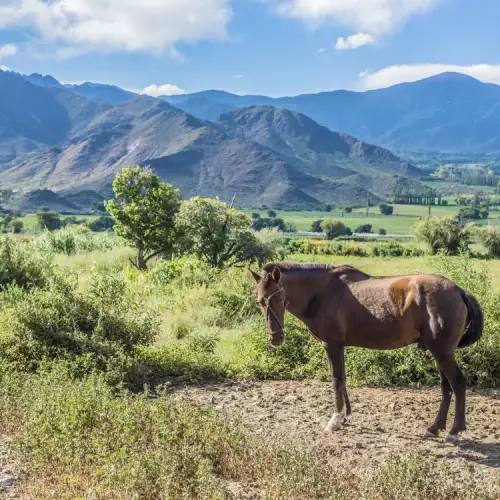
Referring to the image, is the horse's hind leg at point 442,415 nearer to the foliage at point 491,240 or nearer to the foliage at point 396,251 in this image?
the foliage at point 396,251

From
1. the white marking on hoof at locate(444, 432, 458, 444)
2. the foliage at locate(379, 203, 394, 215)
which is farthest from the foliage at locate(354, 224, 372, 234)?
the white marking on hoof at locate(444, 432, 458, 444)

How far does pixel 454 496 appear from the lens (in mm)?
5234

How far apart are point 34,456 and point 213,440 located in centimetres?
193

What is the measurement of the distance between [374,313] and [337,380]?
40.3 inches

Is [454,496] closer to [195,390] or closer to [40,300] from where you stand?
[195,390]

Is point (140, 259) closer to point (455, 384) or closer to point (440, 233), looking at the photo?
point (455, 384)

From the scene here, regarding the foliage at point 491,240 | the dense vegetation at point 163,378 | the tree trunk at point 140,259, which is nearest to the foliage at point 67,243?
the tree trunk at point 140,259

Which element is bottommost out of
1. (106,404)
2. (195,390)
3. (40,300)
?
(195,390)

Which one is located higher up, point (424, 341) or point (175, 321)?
point (424, 341)

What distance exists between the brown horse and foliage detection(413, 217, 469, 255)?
50.8 meters

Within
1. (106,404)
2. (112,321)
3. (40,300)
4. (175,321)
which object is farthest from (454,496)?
(175,321)

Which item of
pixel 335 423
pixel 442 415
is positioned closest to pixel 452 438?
pixel 442 415

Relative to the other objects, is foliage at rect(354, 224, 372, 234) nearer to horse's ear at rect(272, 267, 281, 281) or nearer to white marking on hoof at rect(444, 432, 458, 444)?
white marking on hoof at rect(444, 432, 458, 444)

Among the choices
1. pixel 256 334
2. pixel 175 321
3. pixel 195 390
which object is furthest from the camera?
pixel 175 321
